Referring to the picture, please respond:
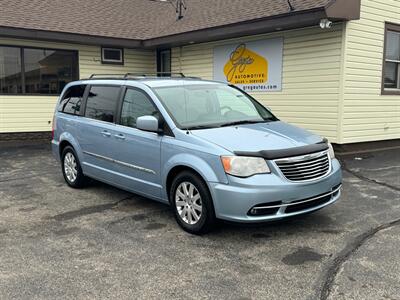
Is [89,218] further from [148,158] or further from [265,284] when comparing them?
[265,284]

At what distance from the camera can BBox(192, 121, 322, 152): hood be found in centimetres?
455

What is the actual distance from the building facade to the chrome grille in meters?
4.80

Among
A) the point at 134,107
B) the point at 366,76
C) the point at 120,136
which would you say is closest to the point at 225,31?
the point at 366,76

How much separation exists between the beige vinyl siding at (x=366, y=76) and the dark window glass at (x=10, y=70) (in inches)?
349

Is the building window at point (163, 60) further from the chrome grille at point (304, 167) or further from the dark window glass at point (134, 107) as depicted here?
the chrome grille at point (304, 167)

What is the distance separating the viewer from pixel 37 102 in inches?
497

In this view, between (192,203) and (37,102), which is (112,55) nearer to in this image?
(37,102)

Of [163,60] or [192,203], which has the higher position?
[163,60]

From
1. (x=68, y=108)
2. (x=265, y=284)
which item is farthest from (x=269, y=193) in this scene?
(x=68, y=108)

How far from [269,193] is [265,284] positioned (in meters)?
1.00

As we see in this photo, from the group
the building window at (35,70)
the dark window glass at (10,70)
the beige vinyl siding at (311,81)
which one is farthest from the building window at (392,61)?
the dark window glass at (10,70)

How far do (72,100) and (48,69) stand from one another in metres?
6.34

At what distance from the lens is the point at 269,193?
14.2 ft

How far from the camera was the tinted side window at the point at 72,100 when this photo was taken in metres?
6.95
